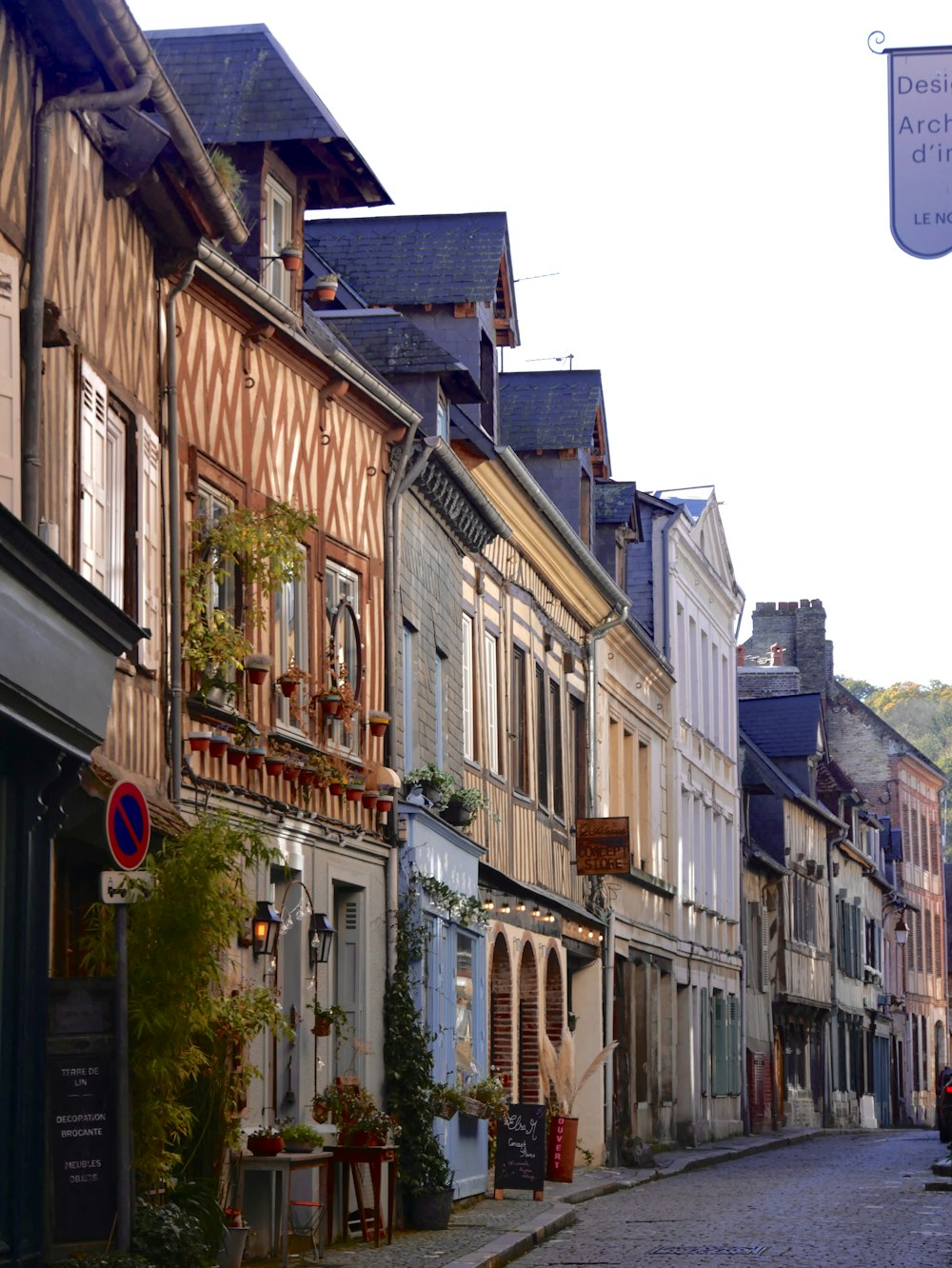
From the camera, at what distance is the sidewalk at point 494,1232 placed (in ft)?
43.5

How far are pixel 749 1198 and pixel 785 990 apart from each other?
79.8 ft

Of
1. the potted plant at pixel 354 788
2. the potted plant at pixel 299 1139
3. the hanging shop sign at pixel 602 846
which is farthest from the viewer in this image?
the hanging shop sign at pixel 602 846

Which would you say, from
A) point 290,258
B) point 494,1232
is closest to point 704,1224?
point 494,1232

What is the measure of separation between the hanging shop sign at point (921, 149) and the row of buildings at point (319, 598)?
11.9ft

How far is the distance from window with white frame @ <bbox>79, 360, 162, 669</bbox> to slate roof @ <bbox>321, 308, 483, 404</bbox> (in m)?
6.37

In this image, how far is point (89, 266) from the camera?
37.0 feet

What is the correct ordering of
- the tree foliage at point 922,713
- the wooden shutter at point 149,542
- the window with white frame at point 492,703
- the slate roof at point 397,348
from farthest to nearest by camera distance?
the tree foliage at point 922,713
the window with white frame at point 492,703
the slate roof at point 397,348
the wooden shutter at point 149,542

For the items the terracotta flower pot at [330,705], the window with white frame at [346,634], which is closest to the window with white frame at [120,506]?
the terracotta flower pot at [330,705]

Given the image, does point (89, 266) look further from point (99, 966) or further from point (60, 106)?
point (99, 966)

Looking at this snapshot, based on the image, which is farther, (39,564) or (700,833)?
(700,833)

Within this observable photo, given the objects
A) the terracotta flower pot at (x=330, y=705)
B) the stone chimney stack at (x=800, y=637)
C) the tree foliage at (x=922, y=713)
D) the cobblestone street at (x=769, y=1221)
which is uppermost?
the tree foliage at (x=922, y=713)

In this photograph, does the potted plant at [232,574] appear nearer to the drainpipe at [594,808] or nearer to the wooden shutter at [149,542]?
the wooden shutter at [149,542]

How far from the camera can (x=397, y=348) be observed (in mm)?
18906

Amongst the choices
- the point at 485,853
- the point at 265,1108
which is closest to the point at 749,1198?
the point at 485,853
